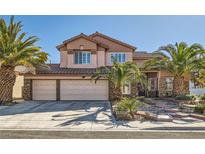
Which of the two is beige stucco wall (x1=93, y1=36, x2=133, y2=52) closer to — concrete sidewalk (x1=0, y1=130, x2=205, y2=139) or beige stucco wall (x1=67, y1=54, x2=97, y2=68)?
beige stucco wall (x1=67, y1=54, x2=97, y2=68)

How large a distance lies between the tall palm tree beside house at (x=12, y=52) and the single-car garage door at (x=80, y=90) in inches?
163

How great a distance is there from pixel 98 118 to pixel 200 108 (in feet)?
→ 22.8

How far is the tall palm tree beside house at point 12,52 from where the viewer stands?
18.1 meters

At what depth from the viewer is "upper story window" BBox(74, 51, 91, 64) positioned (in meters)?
24.1

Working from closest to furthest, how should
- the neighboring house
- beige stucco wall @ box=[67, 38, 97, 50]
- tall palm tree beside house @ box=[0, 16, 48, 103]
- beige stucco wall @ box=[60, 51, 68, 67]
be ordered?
tall palm tree beside house @ box=[0, 16, 48, 103]
the neighboring house
beige stucco wall @ box=[67, 38, 97, 50]
beige stucco wall @ box=[60, 51, 68, 67]

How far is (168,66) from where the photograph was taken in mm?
20750

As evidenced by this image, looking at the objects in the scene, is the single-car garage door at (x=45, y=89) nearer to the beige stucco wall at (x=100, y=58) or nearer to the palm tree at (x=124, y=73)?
the beige stucco wall at (x=100, y=58)

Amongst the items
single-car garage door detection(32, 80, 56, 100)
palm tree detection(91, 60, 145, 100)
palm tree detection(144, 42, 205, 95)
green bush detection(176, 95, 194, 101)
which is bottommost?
green bush detection(176, 95, 194, 101)

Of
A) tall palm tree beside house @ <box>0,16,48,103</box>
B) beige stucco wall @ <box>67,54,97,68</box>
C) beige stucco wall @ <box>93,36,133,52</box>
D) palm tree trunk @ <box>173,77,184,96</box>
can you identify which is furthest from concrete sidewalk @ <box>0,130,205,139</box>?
beige stucco wall @ <box>93,36,133,52</box>

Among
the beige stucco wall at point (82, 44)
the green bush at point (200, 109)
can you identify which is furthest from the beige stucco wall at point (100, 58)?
the green bush at point (200, 109)

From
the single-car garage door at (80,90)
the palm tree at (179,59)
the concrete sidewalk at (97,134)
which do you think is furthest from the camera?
the single-car garage door at (80,90)

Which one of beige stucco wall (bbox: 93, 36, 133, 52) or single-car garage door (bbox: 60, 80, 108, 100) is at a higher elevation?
beige stucco wall (bbox: 93, 36, 133, 52)
